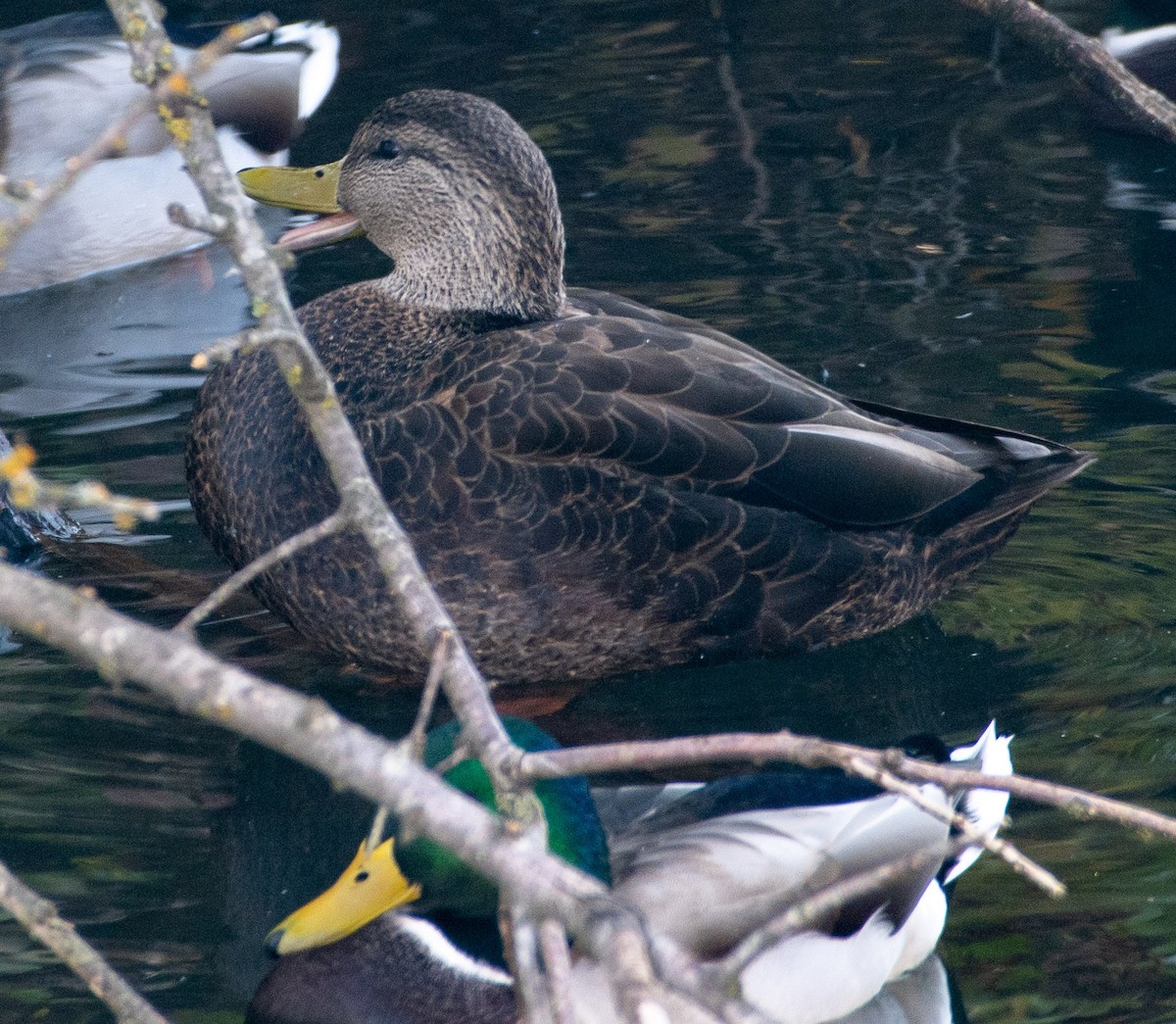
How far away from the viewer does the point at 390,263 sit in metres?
6.48

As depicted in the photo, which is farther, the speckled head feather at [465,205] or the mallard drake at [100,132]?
the mallard drake at [100,132]

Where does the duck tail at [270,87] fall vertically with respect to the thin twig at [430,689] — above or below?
below

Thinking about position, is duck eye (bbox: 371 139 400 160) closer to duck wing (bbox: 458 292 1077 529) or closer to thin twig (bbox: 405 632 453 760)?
duck wing (bbox: 458 292 1077 529)

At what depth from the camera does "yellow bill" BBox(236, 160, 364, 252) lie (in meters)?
4.60

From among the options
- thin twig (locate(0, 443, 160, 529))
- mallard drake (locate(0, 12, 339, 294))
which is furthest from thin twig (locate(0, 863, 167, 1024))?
mallard drake (locate(0, 12, 339, 294))

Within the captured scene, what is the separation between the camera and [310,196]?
4660 millimetres

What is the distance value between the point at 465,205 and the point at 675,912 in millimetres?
2064

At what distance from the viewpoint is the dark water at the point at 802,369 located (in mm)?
3242

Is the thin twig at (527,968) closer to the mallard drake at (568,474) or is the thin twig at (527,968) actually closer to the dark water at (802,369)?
the dark water at (802,369)

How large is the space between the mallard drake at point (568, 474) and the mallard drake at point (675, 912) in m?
0.83

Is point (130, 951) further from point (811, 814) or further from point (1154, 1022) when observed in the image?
point (1154, 1022)

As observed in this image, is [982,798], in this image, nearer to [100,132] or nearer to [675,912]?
[675,912]

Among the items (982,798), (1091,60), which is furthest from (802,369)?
(982,798)

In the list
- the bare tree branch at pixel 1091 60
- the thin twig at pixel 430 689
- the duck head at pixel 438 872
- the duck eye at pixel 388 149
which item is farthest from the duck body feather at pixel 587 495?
the thin twig at pixel 430 689
